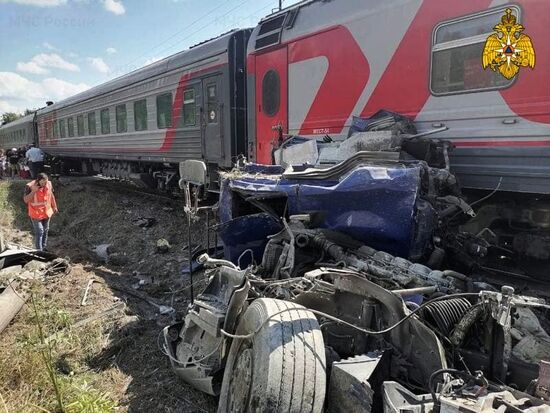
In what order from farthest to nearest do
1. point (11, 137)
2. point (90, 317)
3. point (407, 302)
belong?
point (11, 137) → point (90, 317) → point (407, 302)

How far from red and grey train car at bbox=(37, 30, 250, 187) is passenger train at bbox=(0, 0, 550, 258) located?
34mm

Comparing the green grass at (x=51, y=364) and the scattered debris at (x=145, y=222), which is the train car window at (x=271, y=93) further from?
the green grass at (x=51, y=364)

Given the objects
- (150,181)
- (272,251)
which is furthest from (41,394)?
(150,181)

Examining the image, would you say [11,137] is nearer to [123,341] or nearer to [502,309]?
[123,341]

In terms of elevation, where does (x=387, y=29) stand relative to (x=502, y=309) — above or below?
above

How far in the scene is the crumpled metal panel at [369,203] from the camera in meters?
2.96

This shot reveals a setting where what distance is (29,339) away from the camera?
12.9ft

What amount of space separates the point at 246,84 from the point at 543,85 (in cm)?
476

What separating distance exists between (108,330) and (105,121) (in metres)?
10.5

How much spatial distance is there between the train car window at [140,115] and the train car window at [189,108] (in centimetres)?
211

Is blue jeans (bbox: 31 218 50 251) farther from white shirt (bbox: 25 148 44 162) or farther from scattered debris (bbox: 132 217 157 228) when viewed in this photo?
white shirt (bbox: 25 148 44 162)

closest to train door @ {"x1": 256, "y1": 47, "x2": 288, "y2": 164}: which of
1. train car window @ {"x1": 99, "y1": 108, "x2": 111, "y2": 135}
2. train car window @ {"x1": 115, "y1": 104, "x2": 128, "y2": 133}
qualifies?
train car window @ {"x1": 115, "y1": 104, "x2": 128, "y2": 133}

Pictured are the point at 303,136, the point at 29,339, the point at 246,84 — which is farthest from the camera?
the point at 246,84

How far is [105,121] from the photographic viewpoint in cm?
1343
